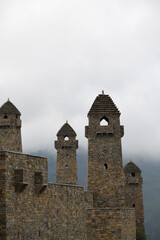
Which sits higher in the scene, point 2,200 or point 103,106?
point 103,106

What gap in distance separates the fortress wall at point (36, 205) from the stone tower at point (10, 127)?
40.4 ft

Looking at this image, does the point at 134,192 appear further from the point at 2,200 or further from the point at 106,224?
the point at 2,200

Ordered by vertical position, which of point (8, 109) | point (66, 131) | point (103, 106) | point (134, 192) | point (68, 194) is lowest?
point (68, 194)

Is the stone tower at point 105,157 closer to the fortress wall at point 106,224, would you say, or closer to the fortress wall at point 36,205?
the fortress wall at point 106,224

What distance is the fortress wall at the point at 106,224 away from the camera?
29047 millimetres

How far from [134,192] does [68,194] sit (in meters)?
23.5

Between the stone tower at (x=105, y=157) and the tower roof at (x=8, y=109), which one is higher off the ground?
the tower roof at (x=8, y=109)

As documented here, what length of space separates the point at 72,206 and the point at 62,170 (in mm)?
20791

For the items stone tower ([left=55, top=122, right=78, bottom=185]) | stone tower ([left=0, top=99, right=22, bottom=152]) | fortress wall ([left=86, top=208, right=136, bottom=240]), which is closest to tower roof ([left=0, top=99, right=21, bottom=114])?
stone tower ([left=0, top=99, right=22, bottom=152])

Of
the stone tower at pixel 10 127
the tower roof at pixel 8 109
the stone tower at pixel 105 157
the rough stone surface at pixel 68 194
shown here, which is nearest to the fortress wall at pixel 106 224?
the rough stone surface at pixel 68 194

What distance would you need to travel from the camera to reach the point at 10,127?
128 ft

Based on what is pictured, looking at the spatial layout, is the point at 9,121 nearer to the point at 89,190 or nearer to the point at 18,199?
the point at 89,190

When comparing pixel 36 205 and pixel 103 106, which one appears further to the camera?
pixel 103 106

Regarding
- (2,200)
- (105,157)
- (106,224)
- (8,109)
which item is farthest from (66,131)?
(2,200)
